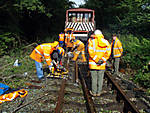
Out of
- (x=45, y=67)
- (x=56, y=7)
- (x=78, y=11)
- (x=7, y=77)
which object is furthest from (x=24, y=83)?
(x=56, y=7)

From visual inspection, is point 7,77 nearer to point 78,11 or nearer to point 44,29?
point 78,11

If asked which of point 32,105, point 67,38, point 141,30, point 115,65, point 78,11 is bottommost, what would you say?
point 32,105

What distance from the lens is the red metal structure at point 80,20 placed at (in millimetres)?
12237

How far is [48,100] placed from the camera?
3.94 metres

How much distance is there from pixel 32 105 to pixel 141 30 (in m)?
8.71

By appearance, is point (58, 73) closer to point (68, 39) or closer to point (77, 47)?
point (77, 47)

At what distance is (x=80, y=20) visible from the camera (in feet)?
41.3

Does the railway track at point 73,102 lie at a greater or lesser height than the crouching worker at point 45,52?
lesser

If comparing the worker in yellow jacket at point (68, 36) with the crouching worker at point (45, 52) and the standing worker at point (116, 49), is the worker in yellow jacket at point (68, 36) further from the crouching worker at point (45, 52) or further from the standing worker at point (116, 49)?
the crouching worker at point (45, 52)

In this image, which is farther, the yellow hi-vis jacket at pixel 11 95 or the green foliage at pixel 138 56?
the green foliage at pixel 138 56

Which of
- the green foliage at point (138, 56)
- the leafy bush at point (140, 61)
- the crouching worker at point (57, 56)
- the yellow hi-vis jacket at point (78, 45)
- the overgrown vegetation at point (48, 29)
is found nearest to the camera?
the crouching worker at point (57, 56)

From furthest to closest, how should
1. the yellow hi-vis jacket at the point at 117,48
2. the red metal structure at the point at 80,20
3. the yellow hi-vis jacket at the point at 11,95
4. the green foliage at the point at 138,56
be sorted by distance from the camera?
the red metal structure at the point at 80,20
the green foliage at the point at 138,56
the yellow hi-vis jacket at the point at 117,48
the yellow hi-vis jacket at the point at 11,95

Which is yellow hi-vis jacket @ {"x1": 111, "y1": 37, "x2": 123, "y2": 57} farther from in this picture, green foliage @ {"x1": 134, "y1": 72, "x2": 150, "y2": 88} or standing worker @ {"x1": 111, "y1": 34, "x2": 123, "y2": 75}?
green foliage @ {"x1": 134, "y1": 72, "x2": 150, "y2": 88}

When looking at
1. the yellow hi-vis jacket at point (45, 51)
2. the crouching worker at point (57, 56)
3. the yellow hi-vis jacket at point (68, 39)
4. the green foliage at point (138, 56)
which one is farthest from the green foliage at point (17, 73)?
the green foliage at point (138, 56)
